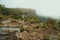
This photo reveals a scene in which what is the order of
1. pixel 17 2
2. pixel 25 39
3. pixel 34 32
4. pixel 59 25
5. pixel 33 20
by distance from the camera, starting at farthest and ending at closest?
pixel 17 2, pixel 33 20, pixel 59 25, pixel 34 32, pixel 25 39

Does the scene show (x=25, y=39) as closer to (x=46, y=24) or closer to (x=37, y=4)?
(x=46, y=24)

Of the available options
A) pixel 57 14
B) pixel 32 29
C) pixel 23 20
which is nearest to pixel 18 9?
pixel 23 20

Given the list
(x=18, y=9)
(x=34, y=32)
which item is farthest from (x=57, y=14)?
(x=34, y=32)

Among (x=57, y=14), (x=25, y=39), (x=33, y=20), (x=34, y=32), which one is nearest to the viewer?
(x=25, y=39)

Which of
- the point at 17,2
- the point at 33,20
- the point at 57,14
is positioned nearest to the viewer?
the point at 33,20

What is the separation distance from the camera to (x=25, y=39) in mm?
5035

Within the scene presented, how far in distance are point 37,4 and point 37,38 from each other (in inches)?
112

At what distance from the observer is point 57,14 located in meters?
7.33

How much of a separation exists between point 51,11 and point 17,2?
54.8 inches

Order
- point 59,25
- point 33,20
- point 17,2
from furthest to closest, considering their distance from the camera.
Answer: point 17,2
point 33,20
point 59,25

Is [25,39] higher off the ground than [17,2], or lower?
lower

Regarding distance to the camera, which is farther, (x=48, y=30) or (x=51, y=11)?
(x=51, y=11)

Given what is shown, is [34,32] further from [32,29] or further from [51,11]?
[51,11]

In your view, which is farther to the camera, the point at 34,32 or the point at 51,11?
the point at 51,11
